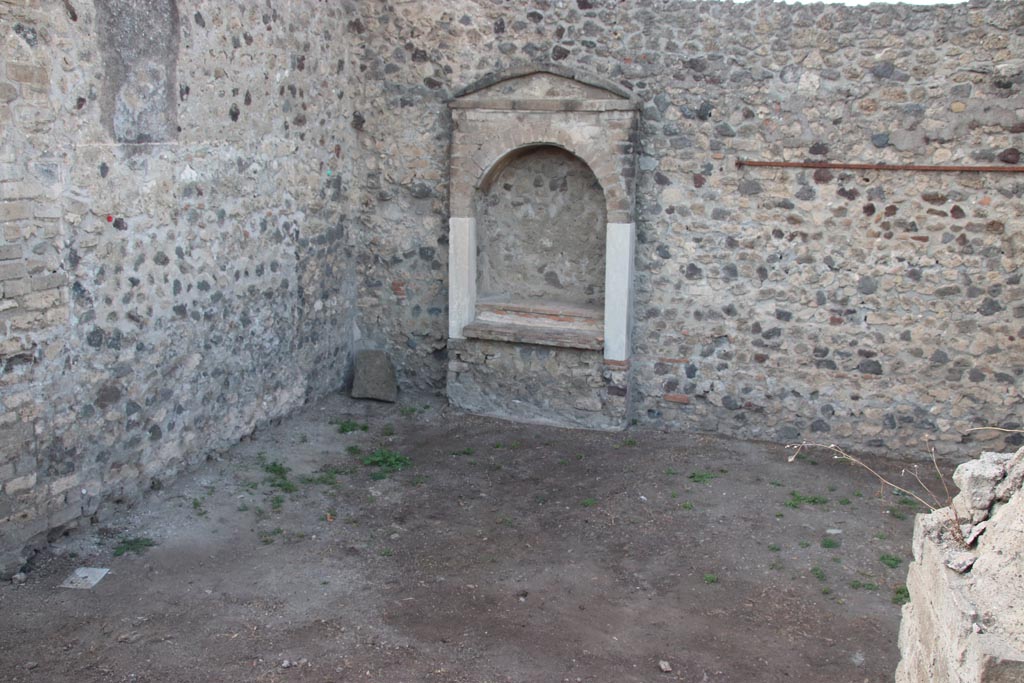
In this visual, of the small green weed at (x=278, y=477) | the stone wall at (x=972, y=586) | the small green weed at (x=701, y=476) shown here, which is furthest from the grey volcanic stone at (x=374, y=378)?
the stone wall at (x=972, y=586)

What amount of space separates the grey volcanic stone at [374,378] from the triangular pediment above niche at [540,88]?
2.40 meters

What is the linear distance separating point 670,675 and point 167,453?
3732mm

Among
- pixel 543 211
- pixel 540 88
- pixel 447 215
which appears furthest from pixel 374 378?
pixel 540 88

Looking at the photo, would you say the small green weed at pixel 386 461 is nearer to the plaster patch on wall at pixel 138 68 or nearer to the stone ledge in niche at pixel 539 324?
the stone ledge in niche at pixel 539 324

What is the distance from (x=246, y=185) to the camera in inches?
281

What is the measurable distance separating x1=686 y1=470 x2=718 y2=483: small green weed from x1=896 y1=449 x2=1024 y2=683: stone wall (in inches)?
144

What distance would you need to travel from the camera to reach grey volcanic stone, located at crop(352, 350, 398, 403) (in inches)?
338

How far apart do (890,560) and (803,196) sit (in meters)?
→ 2.85

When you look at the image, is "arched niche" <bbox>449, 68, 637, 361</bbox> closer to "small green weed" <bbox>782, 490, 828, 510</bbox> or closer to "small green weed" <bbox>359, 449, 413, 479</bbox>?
"small green weed" <bbox>359, 449, 413, 479</bbox>

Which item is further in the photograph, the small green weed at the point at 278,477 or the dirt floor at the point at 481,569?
the small green weed at the point at 278,477

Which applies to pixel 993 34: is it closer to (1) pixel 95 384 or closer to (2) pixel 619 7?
(2) pixel 619 7

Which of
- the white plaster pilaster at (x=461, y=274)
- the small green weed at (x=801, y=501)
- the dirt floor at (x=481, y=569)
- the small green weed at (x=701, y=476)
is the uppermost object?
the white plaster pilaster at (x=461, y=274)

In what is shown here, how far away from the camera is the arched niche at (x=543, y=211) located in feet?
24.9

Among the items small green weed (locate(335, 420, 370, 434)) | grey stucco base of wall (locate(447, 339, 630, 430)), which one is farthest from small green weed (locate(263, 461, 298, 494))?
grey stucco base of wall (locate(447, 339, 630, 430))
